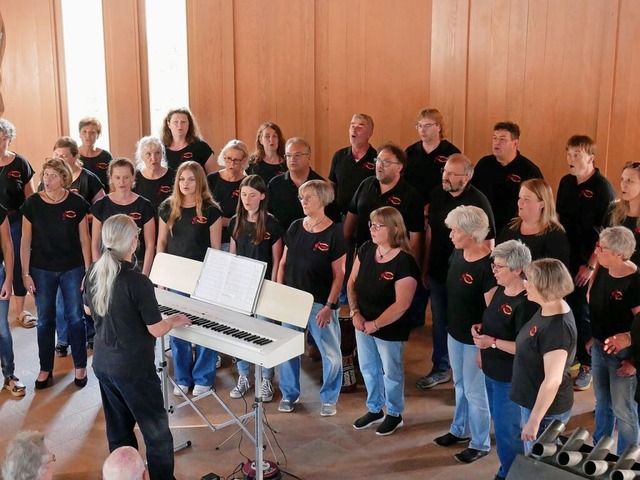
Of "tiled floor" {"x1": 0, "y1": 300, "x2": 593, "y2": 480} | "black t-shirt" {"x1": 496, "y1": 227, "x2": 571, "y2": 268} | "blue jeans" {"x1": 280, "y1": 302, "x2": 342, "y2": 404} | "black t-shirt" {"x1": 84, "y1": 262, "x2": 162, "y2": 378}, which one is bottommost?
"tiled floor" {"x1": 0, "y1": 300, "x2": 593, "y2": 480}

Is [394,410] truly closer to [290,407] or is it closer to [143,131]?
[290,407]

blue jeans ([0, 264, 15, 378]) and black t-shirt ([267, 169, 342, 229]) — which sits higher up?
black t-shirt ([267, 169, 342, 229])

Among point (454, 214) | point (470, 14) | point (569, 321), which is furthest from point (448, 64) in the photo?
point (569, 321)

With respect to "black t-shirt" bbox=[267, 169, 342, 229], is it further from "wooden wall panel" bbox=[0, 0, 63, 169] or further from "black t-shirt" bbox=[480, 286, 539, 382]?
"wooden wall panel" bbox=[0, 0, 63, 169]

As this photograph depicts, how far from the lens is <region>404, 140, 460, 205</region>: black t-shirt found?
677 cm

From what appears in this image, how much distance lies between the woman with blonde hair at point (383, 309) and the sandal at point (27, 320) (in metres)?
3.63

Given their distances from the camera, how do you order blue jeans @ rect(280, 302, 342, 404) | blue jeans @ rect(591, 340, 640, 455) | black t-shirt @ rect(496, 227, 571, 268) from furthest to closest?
1. blue jeans @ rect(280, 302, 342, 404)
2. black t-shirt @ rect(496, 227, 571, 268)
3. blue jeans @ rect(591, 340, 640, 455)

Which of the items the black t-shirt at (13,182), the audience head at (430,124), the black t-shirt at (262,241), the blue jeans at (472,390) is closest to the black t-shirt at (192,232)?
the black t-shirt at (262,241)

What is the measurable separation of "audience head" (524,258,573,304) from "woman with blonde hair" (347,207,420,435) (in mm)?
1242

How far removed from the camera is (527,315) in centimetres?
428

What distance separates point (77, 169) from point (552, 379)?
14.9 feet

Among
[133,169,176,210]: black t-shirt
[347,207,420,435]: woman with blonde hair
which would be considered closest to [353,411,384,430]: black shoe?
[347,207,420,435]: woman with blonde hair

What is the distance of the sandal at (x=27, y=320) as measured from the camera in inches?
300

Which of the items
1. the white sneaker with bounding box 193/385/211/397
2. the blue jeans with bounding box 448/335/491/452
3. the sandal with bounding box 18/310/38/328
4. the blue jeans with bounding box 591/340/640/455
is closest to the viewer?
the blue jeans with bounding box 591/340/640/455
